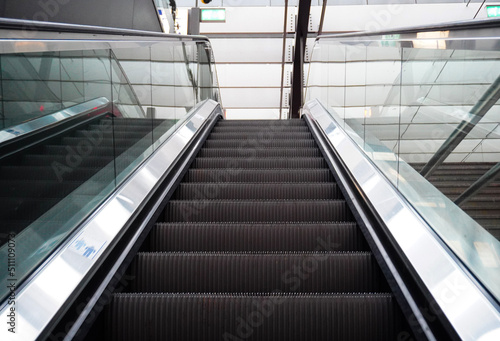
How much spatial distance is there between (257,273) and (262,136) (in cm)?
353

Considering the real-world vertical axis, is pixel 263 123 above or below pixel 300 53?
below

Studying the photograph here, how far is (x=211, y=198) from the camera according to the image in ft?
12.9

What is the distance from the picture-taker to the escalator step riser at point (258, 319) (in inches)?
86.7

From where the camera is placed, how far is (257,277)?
2.62 meters

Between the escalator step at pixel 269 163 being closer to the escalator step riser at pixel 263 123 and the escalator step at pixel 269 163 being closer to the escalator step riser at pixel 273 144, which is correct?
the escalator step riser at pixel 273 144

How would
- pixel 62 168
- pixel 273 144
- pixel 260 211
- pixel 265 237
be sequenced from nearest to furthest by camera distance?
pixel 62 168
pixel 265 237
pixel 260 211
pixel 273 144

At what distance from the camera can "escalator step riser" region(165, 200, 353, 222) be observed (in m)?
3.50

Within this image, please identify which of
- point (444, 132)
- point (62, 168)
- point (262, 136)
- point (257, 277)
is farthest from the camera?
point (262, 136)

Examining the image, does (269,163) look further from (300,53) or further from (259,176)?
(300,53)

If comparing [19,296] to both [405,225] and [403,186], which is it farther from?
[403,186]

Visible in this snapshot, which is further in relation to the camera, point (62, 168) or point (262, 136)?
point (262, 136)

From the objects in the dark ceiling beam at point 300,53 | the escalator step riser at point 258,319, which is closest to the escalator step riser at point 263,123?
the dark ceiling beam at point 300,53

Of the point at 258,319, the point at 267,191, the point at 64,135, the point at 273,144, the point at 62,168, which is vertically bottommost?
the point at 258,319

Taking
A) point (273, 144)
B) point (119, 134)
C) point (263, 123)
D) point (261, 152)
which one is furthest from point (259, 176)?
point (263, 123)
